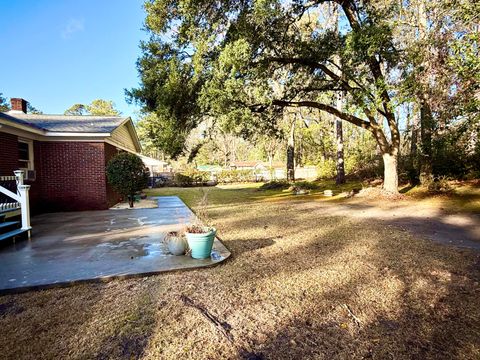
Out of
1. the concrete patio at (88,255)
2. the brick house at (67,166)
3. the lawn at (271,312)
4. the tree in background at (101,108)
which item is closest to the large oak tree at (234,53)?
the brick house at (67,166)

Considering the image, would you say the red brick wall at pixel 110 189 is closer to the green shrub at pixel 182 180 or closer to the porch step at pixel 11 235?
the porch step at pixel 11 235

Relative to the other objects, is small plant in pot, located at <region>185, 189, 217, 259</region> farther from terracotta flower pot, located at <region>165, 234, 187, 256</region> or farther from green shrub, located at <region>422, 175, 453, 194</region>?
green shrub, located at <region>422, 175, 453, 194</region>

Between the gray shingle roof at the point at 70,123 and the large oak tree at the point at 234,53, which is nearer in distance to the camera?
the large oak tree at the point at 234,53

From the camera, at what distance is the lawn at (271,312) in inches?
87.5

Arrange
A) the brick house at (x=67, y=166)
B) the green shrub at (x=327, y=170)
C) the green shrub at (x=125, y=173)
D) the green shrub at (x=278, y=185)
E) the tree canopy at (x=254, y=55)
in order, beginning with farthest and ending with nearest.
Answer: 1. the green shrub at (x=327, y=170)
2. the green shrub at (x=278, y=185)
3. the green shrub at (x=125, y=173)
4. the brick house at (x=67, y=166)
5. the tree canopy at (x=254, y=55)

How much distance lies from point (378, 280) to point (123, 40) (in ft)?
50.0

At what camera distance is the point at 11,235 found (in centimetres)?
518

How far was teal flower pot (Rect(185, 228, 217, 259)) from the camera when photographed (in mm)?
4246

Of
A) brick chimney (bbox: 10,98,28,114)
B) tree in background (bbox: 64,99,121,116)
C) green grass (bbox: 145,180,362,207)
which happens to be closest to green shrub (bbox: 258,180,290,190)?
green grass (bbox: 145,180,362,207)

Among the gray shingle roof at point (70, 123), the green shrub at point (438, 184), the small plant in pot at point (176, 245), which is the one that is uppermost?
the gray shingle roof at point (70, 123)

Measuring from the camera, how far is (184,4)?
7.25 meters

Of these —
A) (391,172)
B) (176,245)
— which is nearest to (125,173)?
(176,245)

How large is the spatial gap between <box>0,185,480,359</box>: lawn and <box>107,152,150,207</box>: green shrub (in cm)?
692

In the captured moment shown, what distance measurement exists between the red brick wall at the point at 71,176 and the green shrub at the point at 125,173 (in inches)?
15.9
